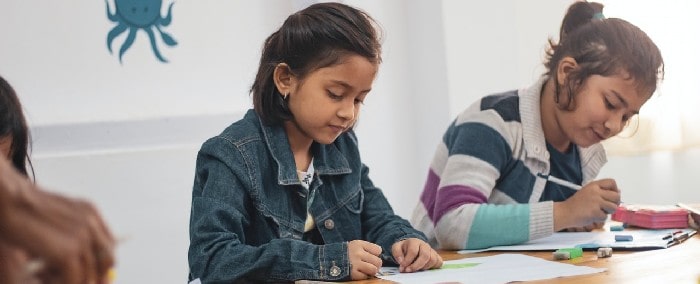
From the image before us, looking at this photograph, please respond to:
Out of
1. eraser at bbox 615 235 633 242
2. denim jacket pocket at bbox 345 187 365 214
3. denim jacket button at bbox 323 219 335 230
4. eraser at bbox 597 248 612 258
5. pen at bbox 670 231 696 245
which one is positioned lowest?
pen at bbox 670 231 696 245

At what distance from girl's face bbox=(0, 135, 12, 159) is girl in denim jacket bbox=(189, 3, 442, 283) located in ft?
1.01

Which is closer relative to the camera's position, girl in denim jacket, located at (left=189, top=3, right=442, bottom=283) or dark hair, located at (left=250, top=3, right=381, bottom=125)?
girl in denim jacket, located at (left=189, top=3, right=442, bottom=283)

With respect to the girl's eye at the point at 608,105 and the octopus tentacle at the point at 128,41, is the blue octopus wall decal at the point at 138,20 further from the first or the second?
the girl's eye at the point at 608,105

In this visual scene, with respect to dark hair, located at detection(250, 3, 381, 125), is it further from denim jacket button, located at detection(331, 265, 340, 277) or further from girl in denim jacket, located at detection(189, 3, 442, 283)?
denim jacket button, located at detection(331, 265, 340, 277)

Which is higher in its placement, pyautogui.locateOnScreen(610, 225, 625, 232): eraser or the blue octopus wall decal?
the blue octopus wall decal

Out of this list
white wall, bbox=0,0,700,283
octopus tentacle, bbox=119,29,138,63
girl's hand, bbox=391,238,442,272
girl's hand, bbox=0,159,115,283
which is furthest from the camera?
octopus tentacle, bbox=119,29,138,63

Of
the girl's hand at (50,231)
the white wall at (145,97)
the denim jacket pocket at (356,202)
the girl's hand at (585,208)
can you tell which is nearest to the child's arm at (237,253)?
the denim jacket pocket at (356,202)

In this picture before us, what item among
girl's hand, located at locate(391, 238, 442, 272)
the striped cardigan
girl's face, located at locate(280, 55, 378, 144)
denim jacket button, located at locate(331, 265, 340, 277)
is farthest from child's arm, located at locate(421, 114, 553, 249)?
denim jacket button, located at locate(331, 265, 340, 277)

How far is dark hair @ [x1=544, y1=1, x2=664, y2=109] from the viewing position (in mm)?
1870

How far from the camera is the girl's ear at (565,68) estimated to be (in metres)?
1.93

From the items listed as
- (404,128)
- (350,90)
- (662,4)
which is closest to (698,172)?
(662,4)

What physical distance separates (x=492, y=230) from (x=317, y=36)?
487 mm

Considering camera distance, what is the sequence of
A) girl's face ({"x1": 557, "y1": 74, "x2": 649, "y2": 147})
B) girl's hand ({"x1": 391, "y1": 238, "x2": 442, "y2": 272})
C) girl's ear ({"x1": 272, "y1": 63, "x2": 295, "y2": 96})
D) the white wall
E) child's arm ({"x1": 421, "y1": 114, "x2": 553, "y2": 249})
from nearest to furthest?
girl's hand ({"x1": 391, "y1": 238, "x2": 442, "y2": 272}), girl's ear ({"x1": 272, "y1": 63, "x2": 295, "y2": 96}), child's arm ({"x1": 421, "y1": 114, "x2": 553, "y2": 249}), girl's face ({"x1": 557, "y1": 74, "x2": 649, "y2": 147}), the white wall

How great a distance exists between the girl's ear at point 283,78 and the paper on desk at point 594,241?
1.41ft
